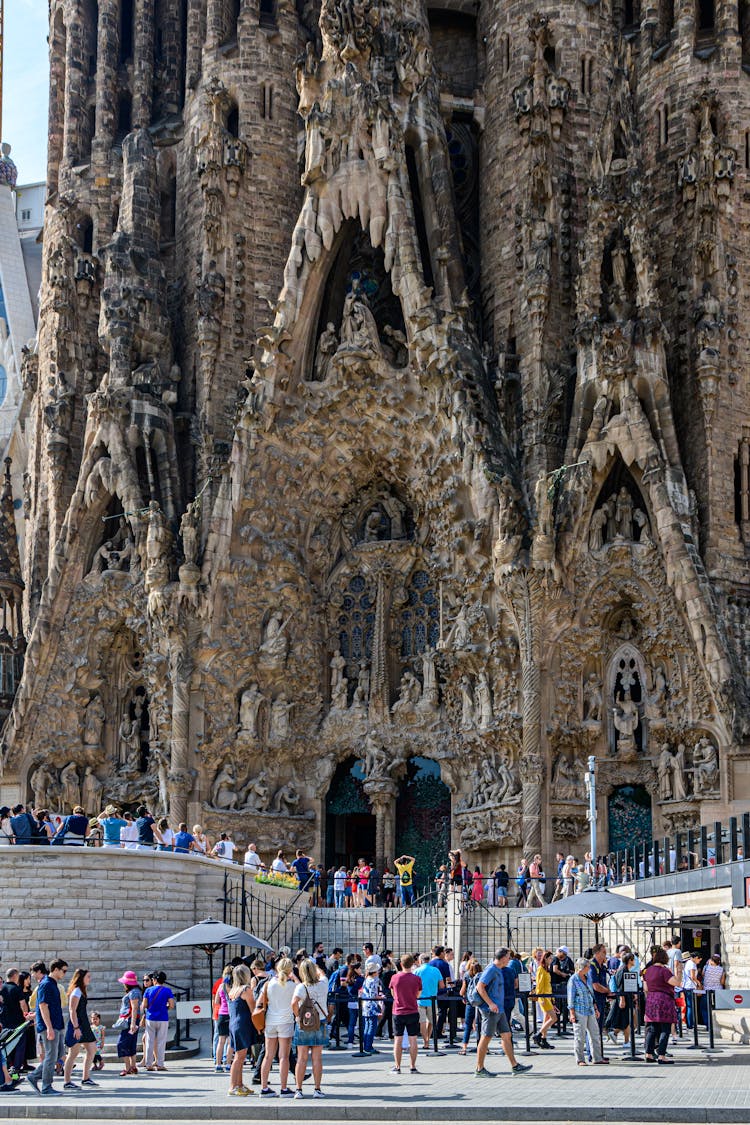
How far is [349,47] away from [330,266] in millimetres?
4787

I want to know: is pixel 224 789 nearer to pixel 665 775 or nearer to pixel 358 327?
pixel 665 775

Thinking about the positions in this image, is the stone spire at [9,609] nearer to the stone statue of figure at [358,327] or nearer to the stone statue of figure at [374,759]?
the stone statue of figure at [374,759]

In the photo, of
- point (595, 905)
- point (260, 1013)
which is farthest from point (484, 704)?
point (260, 1013)

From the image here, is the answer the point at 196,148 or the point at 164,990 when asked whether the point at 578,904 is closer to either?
the point at 164,990

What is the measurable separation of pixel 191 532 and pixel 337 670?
4.55 metres

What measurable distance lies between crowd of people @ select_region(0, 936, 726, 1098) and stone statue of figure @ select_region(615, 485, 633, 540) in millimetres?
14082

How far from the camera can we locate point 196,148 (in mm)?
40781

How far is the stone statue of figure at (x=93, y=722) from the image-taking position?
3766 cm

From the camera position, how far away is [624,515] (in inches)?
1362

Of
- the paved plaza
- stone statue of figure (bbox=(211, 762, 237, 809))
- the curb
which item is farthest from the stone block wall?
stone statue of figure (bbox=(211, 762, 237, 809))

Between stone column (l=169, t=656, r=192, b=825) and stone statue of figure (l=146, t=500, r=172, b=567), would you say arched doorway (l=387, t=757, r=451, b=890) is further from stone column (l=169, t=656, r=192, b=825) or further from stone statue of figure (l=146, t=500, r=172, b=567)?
stone statue of figure (l=146, t=500, r=172, b=567)

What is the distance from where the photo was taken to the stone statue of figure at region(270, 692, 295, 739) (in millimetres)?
36500

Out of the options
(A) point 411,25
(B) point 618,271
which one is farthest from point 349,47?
(B) point 618,271

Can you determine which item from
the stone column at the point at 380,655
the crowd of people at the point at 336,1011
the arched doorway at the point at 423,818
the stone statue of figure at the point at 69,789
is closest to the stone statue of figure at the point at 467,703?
the arched doorway at the point at 423,818
